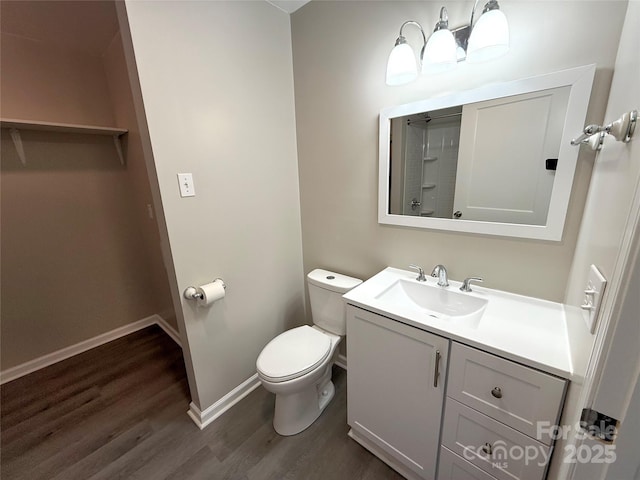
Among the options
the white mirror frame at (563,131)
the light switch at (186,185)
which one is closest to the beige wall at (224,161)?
the light switch at (186,185)

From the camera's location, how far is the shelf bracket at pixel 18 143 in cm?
176

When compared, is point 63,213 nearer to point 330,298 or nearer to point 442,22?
point 330,298

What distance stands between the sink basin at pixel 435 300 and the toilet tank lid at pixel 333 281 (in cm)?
30

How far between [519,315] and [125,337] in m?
3.01

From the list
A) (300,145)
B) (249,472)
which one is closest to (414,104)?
(300,145)

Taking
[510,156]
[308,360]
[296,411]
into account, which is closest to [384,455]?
[296,411]

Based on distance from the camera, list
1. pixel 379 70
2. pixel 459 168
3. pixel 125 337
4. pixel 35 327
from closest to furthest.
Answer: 1. pixel 459 168
2. pixel 379 70
3. pixel 35 327
4. pixel 125 337

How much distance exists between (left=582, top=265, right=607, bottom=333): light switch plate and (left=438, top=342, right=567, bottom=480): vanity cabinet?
0.26 m

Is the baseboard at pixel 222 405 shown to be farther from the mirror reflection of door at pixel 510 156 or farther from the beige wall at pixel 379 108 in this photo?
the mirror reflection of door at pixel 510 156

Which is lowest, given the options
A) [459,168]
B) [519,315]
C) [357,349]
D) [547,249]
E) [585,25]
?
[357,349]

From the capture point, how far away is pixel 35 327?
2012 mm

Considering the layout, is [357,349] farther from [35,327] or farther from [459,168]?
[35,327]

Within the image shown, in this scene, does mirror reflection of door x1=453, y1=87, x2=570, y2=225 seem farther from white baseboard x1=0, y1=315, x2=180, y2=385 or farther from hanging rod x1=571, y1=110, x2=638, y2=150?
white baseboard x1=0, y1=315, x2=180, y2=385

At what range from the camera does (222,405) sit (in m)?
1.66
